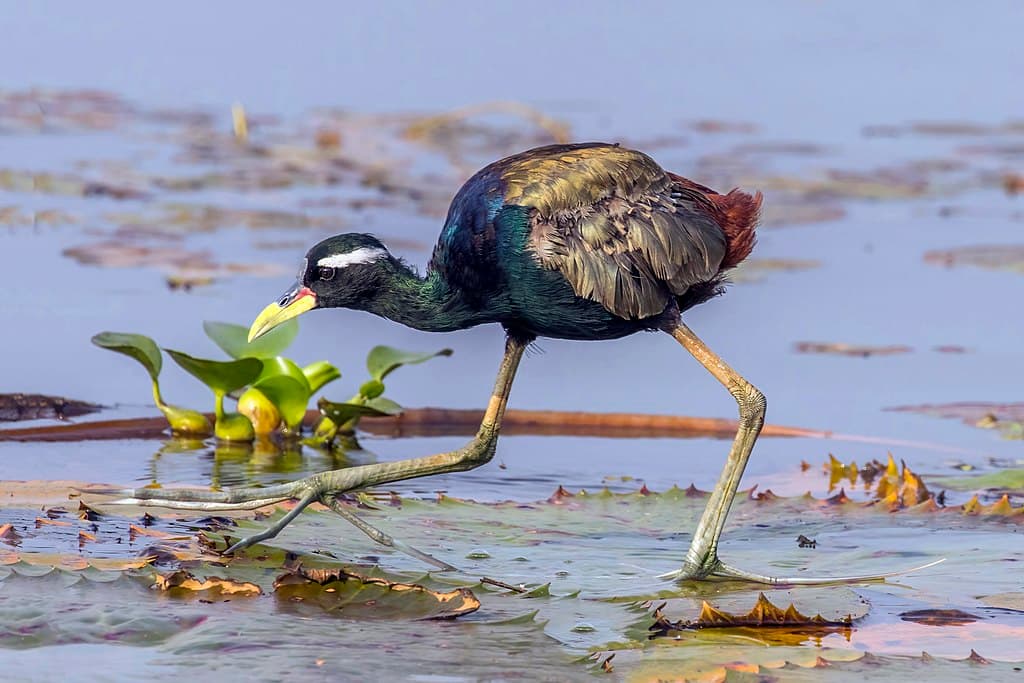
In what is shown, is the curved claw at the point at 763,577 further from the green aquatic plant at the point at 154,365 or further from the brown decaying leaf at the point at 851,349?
the brown decaying leaf at the point at 851,349

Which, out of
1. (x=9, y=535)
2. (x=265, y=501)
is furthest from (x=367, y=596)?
(x=9, y=535)

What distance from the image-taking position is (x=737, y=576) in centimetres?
547

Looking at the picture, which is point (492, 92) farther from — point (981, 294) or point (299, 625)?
point (299, 625)

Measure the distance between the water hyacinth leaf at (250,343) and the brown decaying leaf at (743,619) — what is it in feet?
7.81

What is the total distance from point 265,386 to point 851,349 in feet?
10.2

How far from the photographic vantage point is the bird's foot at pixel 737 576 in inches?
212

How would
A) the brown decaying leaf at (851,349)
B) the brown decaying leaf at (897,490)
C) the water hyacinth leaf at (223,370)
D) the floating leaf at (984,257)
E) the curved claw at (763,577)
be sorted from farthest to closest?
the floating leaf at (984,257) < the brown decaying leaf at (851,349) < the water hyacinth leaf at (223,370) < the brown decaying leaf at (897,490) < the curved claw at (763,577)

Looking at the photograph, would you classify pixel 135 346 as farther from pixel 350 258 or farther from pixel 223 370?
pixel 350 258

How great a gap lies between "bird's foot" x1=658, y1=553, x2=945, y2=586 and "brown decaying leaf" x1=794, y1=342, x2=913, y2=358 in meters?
3.19

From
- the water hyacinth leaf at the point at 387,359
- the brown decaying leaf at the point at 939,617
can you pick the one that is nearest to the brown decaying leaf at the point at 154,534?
the water hyacinth leaf at the point at 387,359

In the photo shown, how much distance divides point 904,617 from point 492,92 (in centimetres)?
1016

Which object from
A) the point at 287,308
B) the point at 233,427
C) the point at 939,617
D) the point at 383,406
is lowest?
the point at 939,617

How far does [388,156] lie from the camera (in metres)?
13.4

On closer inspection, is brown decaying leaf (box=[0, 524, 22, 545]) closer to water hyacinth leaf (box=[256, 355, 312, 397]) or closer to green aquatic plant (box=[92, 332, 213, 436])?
green aquatic plant (box=[92, 332, 213, 436])
